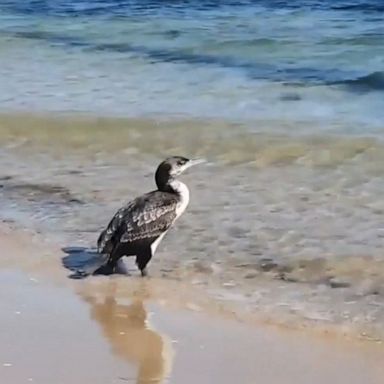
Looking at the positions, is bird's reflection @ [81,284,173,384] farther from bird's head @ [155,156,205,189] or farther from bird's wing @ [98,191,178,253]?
bird's head @ [155,156,205,189]

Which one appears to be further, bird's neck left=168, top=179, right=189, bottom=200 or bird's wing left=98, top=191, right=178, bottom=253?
bird's neck left=168, top=179, right=189, bottom=200

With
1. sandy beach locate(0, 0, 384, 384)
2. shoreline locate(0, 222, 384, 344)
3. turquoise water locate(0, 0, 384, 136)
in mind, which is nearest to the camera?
sandy beach locate(0, 0, 384, 384)

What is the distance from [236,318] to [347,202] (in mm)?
2410

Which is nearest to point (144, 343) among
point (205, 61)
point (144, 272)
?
point (144, 272)

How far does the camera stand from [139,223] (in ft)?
22.8

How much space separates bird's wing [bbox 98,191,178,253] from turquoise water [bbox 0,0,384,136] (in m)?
4.00

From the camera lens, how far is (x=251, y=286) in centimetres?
657

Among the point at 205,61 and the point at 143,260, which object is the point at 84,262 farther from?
the point at 205,61

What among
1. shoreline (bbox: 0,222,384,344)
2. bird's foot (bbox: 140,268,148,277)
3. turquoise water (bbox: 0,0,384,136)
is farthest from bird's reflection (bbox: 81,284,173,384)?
turquoise water (bbox: 0,0,384,136)

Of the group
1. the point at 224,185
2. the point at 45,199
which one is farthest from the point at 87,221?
the point at 224,185

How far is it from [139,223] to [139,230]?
0.14ft

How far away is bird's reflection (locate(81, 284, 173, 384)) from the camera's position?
5215 millimetres

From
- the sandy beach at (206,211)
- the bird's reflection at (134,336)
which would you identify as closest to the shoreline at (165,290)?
the sandy beach at (206,211)

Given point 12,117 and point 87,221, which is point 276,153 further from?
point 12,117
